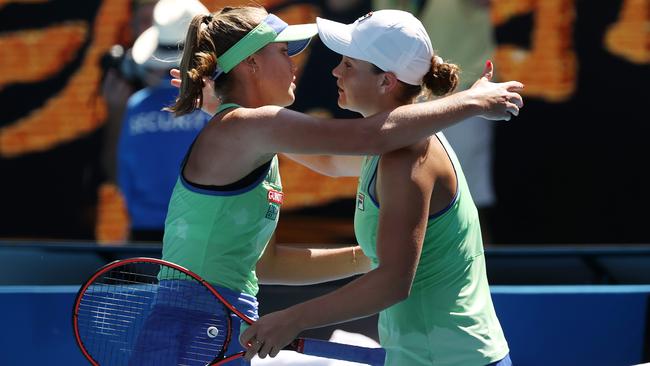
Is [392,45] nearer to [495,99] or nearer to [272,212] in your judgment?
[495,99]

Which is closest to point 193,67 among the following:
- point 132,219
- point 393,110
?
point 393,110

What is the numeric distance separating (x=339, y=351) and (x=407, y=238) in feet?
1.40

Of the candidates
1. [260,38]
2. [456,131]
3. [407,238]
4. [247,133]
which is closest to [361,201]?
[407,238]

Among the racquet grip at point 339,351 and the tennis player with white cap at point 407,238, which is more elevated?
the tennis player with white cap at point 407,238

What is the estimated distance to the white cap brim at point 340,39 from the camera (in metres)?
2.62

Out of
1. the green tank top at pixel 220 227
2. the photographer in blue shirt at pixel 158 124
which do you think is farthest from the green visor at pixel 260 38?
the photographer in blue shirt at pixel 158 124

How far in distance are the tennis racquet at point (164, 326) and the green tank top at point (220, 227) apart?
0.06m

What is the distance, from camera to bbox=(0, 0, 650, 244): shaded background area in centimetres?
664

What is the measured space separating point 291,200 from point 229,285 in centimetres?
405

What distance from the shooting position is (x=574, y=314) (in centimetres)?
417

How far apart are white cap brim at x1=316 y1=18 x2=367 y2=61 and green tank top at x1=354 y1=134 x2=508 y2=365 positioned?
258 millimetres

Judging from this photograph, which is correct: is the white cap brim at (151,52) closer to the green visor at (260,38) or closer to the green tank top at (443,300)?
the green visor at (260,38)

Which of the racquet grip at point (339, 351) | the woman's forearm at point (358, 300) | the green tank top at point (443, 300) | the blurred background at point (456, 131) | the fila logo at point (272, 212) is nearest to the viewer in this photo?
the woman's forearm at point (358, 300)

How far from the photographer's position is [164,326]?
272cm
